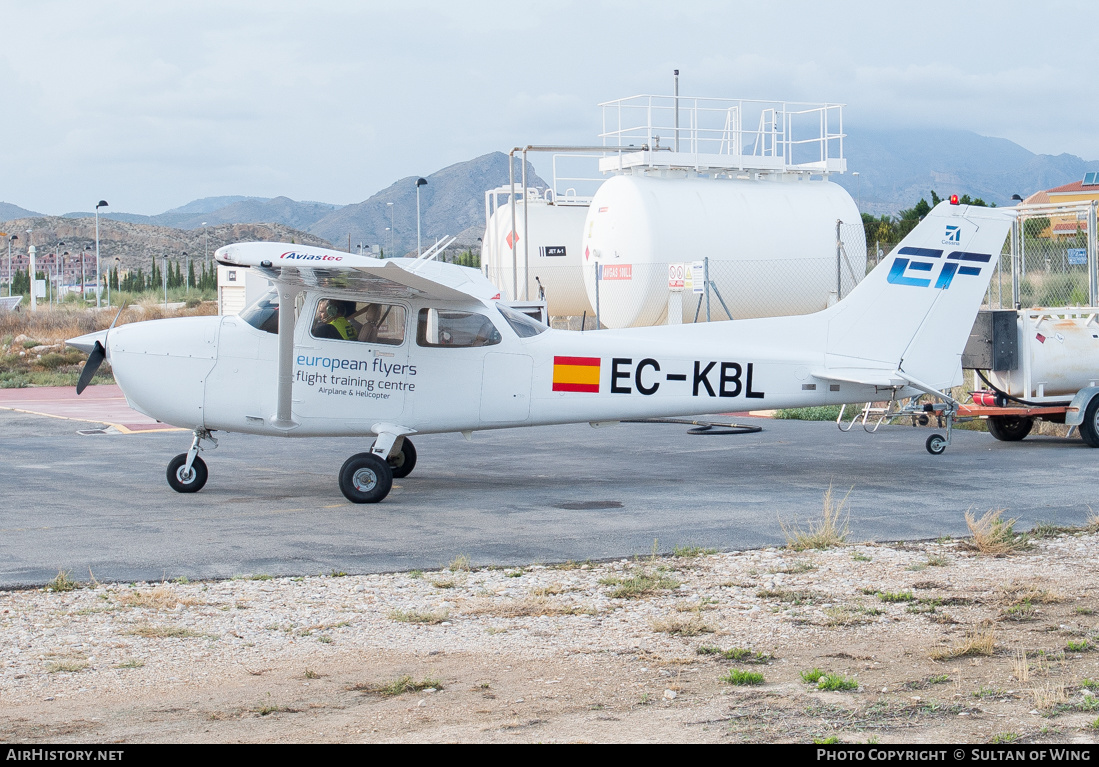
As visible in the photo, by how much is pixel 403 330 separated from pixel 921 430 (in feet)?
28.1

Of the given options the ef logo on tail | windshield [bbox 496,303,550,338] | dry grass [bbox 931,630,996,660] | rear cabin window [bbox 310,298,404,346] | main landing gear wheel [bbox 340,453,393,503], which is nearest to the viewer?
dry grass [bbox 931,630,996,660]

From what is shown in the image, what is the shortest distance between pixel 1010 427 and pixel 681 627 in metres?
10.3

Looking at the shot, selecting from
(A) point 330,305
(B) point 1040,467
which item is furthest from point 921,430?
(A) point 330,305

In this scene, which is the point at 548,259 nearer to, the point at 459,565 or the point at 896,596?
the point at 459,565

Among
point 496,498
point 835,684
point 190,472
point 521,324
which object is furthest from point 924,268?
point 190,472

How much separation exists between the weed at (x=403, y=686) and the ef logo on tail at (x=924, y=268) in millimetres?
8272

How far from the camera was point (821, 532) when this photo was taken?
8.50 m

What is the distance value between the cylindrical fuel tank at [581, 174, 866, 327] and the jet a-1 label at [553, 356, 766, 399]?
8871 millimetres

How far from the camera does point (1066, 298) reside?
24.0 meters

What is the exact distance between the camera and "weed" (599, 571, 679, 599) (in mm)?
7020

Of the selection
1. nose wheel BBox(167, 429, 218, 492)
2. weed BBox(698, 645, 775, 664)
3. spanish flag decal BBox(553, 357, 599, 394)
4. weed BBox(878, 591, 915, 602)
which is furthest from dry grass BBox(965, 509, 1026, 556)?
nose wheel BBox(167, 429, 218, 492)

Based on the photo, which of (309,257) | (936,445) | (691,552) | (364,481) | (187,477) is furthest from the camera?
(936,445)

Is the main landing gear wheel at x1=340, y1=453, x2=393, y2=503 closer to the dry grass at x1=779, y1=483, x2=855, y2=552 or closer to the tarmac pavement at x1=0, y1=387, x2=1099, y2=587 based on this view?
the tarmac pavement at x1=0, y1=387, x2=1099, y2=587
